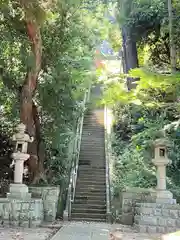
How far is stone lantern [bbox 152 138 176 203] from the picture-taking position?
9.05 meters

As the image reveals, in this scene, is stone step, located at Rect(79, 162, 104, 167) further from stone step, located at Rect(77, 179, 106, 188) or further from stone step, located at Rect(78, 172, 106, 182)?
stone step, located at Rect(77, 179, 106, 188)

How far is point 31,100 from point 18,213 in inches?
121

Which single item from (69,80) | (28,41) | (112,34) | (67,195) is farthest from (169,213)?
(112,34)

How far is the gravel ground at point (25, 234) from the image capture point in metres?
6.73

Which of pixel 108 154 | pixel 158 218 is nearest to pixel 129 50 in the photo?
pixel 108 154

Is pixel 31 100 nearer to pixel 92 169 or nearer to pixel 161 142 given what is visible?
pixel 161 142

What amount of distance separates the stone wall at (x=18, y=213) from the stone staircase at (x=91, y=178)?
5.81ft

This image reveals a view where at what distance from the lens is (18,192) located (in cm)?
885

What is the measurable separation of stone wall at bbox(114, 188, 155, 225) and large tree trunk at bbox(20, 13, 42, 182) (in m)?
2.64

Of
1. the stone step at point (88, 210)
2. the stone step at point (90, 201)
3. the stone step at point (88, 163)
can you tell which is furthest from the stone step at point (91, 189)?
the stone step at point (88, 163)

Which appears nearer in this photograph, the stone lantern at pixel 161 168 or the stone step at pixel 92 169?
the stone lantern at pixel 161 168

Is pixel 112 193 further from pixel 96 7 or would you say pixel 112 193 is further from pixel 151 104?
pixel 96 7

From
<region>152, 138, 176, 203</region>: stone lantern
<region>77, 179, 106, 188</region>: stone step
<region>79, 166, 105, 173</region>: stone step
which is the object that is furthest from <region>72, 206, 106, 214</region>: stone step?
<region>79, 166, 105, 173</region>: stone step

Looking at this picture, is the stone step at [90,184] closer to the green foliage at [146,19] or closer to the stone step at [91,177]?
the stone step at [91,177]
